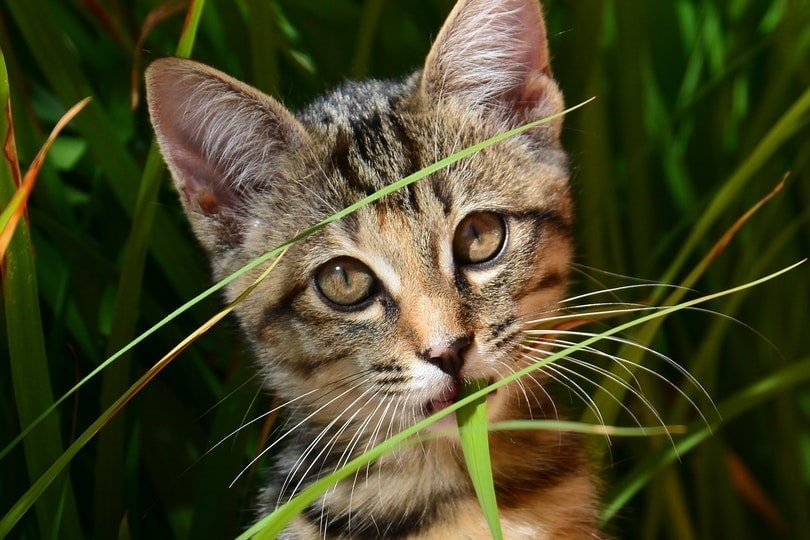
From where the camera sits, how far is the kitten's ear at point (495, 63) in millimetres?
966

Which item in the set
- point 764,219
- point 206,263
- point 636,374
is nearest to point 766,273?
point 764,219

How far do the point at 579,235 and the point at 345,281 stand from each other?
432 mm

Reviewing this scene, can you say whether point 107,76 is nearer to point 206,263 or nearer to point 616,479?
point 206,263

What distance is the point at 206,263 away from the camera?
41.5 inches

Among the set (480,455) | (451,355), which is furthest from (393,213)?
(480,455)

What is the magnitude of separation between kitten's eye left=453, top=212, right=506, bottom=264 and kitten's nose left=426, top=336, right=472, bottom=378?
122 mm

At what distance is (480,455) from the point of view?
2.32ft

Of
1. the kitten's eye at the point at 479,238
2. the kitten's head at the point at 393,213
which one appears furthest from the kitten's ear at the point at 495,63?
the kitten's eye at the point at 479,238

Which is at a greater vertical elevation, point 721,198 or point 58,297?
point 58,297

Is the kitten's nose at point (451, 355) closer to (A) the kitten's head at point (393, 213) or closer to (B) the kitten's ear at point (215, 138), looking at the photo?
(A) the kitten's head at point (393, 213)

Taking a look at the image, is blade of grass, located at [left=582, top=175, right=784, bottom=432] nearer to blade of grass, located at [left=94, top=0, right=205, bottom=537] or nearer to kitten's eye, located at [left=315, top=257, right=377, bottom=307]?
kitten's eye, located at [left=315, top=257, right=377, bottom=307]

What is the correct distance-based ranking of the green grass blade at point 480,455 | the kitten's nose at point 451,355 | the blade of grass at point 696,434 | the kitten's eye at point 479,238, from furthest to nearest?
the blade of grass at point 696,434 < the kitten's eye at point 479,238 < the kitten's nose at point 451,355 < the green grass blade at point 480,455

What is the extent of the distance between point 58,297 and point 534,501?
670mm

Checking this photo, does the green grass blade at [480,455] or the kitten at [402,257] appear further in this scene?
the kitten at [402,257]
